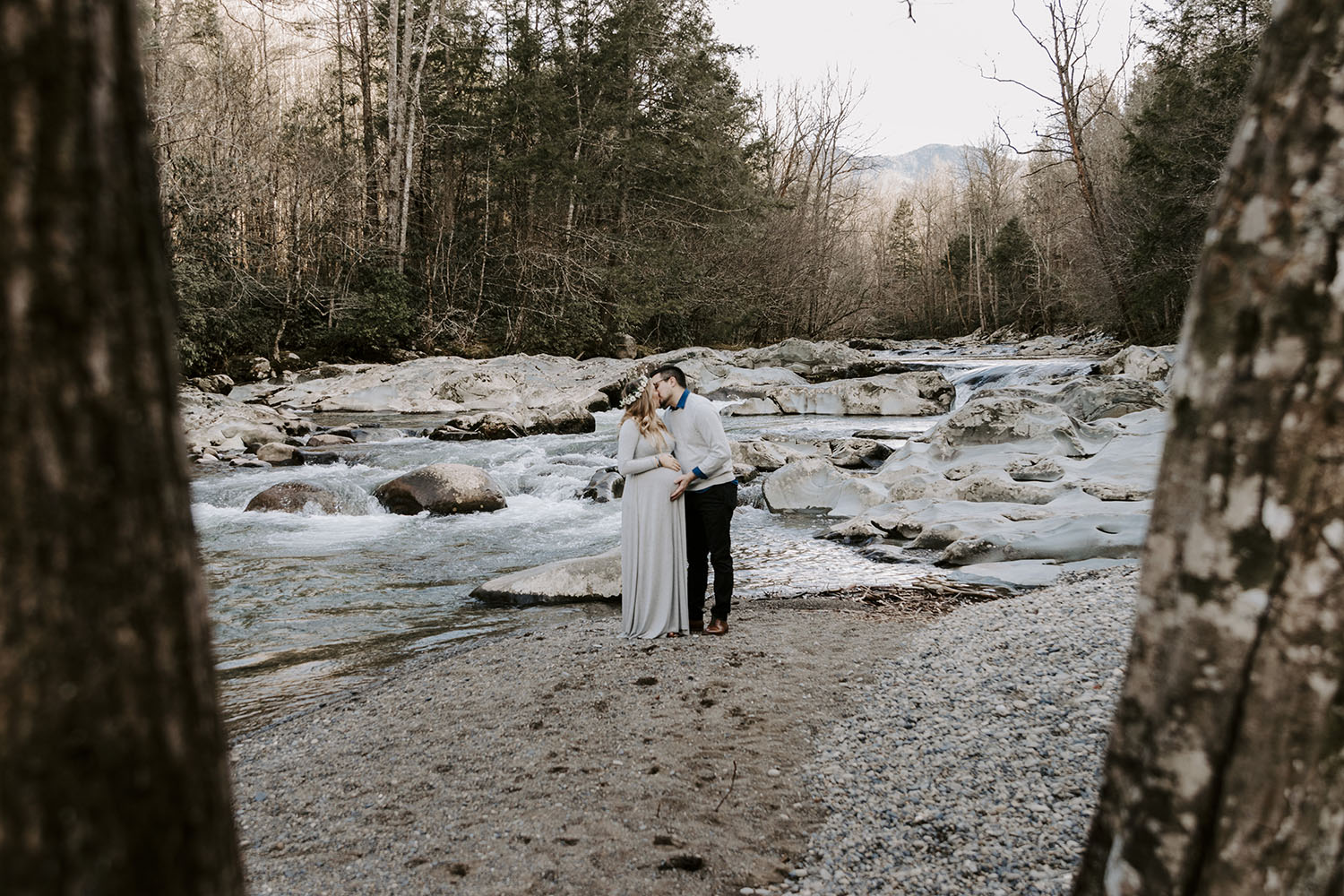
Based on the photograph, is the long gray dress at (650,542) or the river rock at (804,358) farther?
the river rock at (804,358)

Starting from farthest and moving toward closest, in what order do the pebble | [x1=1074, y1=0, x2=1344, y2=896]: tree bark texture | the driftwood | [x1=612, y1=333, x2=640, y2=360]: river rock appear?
[x1=612, y1=333, x2=640, y2=360]: river rock < the driftwood < the pebble < [x1=1074, y1=0, x2=1344, y2=896]: tree bark texture

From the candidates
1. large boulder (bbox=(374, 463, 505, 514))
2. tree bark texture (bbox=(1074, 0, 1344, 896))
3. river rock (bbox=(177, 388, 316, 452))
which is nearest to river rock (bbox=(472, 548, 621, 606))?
large boulder (bbox=(374, 463, 505, 514))

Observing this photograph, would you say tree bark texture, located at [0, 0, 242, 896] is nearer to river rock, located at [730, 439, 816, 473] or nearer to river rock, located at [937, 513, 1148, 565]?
river rock, located at [937, 513, 1148, 565]

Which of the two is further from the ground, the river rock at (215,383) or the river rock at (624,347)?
the river rock at (624,347)

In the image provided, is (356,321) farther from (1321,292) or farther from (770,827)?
(1321,292)

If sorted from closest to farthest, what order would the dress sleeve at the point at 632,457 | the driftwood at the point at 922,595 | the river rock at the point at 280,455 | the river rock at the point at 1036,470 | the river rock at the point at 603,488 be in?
the dress sleeve at the point at 632,457
the driftwood at the point at 922,595
the river rock at the point at 1036,470
the river rock at the point at 603,488
the river rock at the point at 280,455

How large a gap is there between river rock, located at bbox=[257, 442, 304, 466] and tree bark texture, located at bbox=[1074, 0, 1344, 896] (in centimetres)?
1439

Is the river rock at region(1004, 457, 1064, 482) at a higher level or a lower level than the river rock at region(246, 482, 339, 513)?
higher

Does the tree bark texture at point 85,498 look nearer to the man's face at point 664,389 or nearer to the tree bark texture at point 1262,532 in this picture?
the tree bark texture at point 1262,532

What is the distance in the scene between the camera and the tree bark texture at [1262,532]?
1.31 metres

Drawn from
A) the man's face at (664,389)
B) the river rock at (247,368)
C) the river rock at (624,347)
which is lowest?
the man's face at (664,389)

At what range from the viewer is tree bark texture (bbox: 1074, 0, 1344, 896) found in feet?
4.29

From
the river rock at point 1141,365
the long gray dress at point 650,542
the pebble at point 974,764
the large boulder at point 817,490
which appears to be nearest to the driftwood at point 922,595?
the pebble at point 974,764

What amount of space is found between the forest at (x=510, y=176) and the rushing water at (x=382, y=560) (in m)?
8.60
